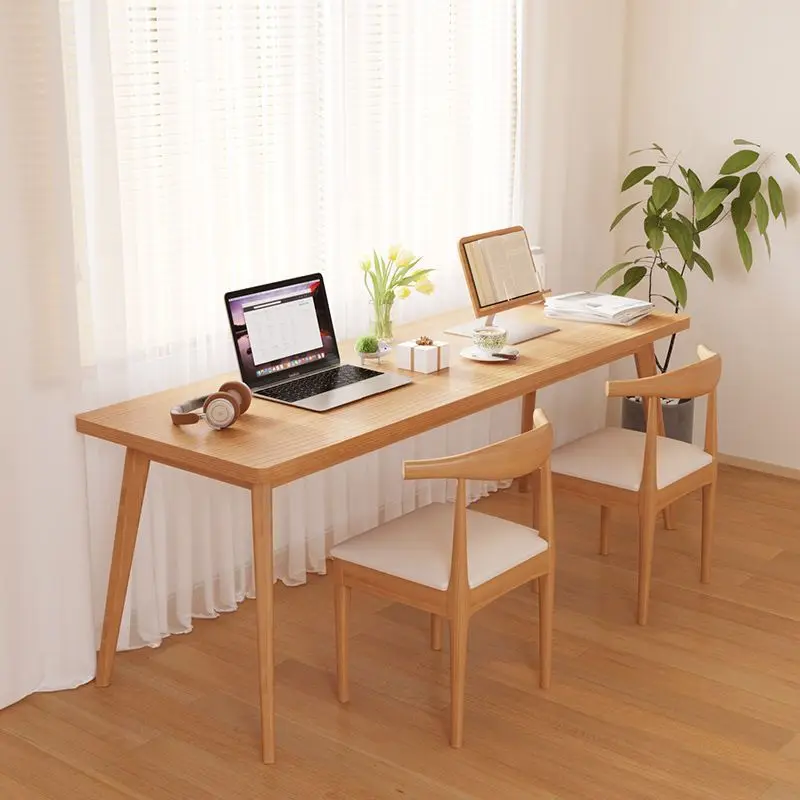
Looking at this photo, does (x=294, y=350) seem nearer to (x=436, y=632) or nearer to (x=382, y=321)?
(x=382, y=321)

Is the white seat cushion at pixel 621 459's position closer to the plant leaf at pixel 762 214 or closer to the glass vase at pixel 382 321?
the glass vase at pixel 382 321

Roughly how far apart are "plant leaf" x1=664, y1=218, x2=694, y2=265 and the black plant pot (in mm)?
502

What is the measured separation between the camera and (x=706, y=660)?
3.26m

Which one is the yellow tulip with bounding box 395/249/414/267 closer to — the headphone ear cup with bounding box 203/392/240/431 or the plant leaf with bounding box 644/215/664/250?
the headphone ear cup with bounding box 203/392/240/431

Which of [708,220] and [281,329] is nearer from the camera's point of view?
[281,329]

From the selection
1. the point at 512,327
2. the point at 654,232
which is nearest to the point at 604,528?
the point at 512,327

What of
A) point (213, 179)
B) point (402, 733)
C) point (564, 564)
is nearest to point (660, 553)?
point (564, 564)

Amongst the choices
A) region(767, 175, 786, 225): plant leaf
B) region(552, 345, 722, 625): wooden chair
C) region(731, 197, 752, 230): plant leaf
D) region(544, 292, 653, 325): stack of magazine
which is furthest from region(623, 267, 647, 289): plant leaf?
region(552, 345, 722, 625): wooden chair

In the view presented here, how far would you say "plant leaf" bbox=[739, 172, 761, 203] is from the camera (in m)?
4.31

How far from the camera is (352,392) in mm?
3055

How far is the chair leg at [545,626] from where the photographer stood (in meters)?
3.01

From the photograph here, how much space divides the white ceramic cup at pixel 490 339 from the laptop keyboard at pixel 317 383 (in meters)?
0.33

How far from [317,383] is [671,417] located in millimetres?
1700

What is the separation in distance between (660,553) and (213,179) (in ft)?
5.84
